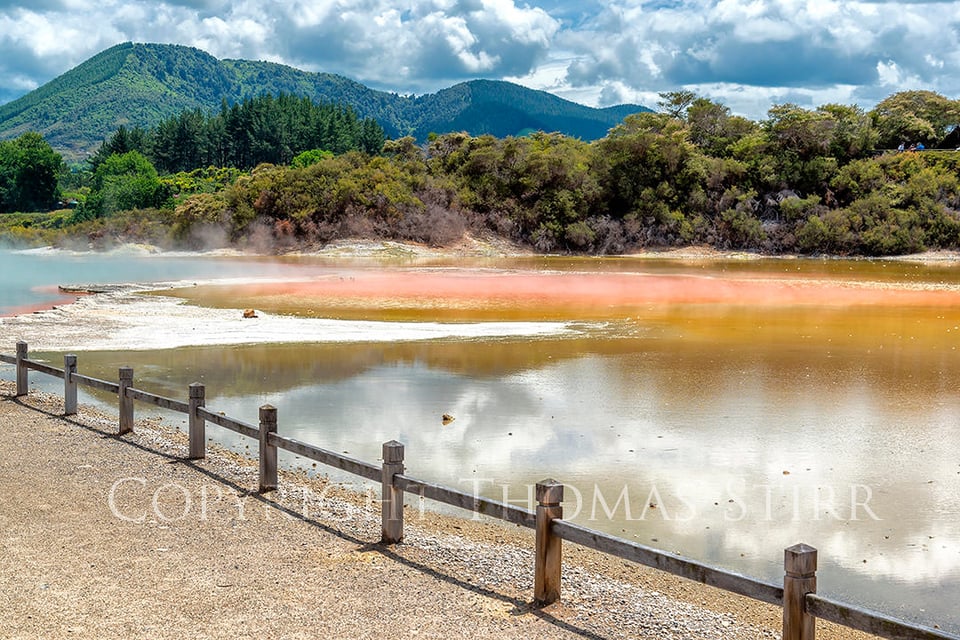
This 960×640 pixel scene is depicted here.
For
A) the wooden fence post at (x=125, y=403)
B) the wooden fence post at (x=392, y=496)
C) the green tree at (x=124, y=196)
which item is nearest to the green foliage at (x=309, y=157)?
the green tree at (x=124, y=196)

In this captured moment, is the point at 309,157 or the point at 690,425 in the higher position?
the point at 309,157

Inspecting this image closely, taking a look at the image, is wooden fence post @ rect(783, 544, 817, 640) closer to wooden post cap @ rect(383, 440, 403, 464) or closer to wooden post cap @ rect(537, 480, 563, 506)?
wooden post cap @ rect(537, 480, 563, 506)

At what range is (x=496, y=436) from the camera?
12.9m

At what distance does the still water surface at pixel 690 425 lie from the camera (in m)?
8.91

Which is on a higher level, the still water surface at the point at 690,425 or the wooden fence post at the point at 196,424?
the wooden fence post at the point at 196,424

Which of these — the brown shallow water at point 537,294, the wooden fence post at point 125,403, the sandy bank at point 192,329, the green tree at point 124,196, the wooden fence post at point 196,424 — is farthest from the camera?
the green tree at point 124,196

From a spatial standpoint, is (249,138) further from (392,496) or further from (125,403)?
(392,496)

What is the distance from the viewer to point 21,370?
46.2 feet

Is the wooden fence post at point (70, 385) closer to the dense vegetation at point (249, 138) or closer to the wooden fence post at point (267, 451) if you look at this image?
the wooden fence post at point (267, 451)

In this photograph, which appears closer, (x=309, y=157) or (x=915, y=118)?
(x=915, y=118)

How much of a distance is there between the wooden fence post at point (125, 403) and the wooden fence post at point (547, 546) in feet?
21.5

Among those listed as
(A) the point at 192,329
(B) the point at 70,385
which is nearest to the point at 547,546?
(B) the point at 70,385

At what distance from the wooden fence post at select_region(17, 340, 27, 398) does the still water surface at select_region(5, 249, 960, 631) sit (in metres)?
2.33

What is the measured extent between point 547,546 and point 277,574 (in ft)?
6.63
